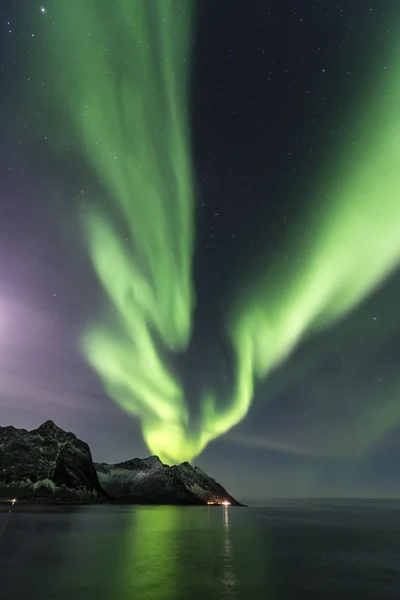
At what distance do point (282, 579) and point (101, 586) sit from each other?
20250 mm

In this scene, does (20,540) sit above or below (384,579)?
above

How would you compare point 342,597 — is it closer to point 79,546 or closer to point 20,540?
point 79,546

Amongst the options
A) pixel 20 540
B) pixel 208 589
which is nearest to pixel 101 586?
pixel 208 589

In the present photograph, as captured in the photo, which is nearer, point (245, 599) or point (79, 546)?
point (245, 599)

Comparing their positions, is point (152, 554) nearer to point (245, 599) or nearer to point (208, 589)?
point (208, 589)

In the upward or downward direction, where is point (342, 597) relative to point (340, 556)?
downward

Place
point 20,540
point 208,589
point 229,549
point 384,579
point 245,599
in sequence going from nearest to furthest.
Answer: point 245,599 < point 208,589 < point 384,579 < point 229,549 < point 20,540

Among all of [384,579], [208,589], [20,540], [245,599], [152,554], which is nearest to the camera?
[245,599]

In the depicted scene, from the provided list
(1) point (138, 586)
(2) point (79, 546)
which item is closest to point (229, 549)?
(2) point (79, 546)

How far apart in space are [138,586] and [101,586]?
371 centimetres

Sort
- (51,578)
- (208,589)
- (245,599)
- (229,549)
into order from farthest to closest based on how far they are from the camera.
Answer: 1. (229,549)
2. (51,578)
3. (208,589)
4. (245,599)

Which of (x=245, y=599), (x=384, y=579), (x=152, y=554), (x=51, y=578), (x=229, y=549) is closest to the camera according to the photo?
(x=245, y=599)

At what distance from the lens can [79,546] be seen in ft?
255

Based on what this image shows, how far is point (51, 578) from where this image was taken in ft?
151
